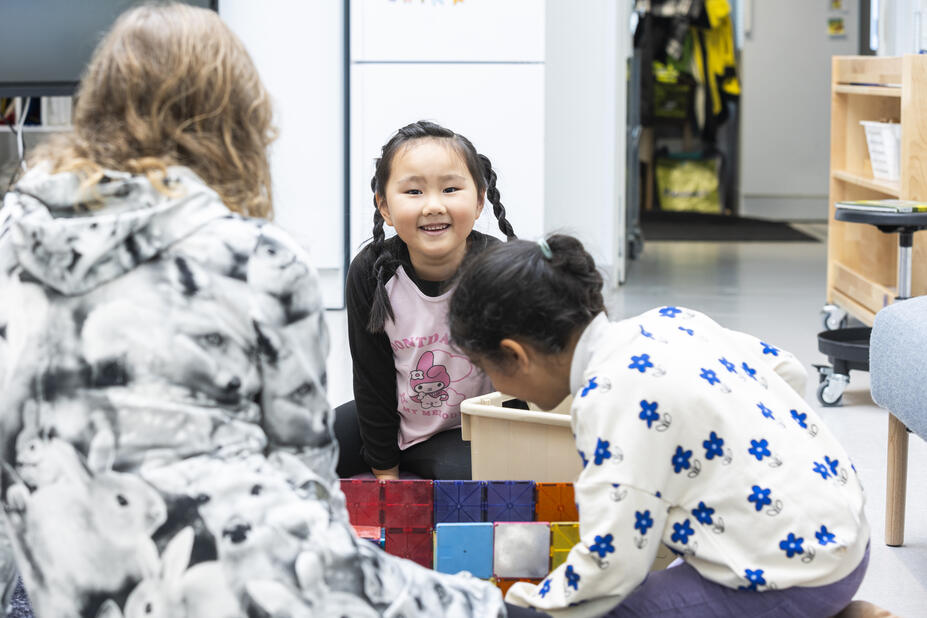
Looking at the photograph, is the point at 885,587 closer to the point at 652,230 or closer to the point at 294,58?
the point at 294,58

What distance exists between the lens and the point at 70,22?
4605 millimetres

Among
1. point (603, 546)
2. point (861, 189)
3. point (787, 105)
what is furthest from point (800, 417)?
point (787, 105)

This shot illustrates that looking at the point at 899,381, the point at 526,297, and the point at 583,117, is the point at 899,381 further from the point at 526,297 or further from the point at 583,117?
the point at 583,117

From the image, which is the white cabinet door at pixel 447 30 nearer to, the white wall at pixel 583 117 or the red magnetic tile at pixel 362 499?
the white wall at pixel 583 117

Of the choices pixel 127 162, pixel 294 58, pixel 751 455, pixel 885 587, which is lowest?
pixel 885 587

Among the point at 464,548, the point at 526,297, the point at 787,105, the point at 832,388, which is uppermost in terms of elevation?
the point at 787,105

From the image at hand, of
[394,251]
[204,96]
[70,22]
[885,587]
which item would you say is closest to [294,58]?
[70,22]

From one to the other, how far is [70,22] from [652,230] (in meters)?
4.65

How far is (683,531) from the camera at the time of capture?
4.61 ft

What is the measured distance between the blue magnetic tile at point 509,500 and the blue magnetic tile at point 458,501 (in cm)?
1

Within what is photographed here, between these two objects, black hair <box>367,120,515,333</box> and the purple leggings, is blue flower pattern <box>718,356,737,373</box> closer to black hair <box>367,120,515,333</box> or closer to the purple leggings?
the purple leggings

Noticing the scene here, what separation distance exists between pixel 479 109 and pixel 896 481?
2635mm

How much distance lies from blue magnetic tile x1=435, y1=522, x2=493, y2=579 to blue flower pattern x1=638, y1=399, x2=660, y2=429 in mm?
352

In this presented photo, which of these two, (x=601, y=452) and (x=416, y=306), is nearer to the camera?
(x=601, y=452)
